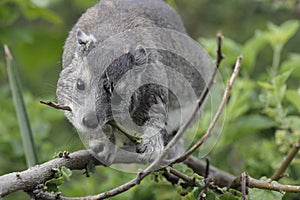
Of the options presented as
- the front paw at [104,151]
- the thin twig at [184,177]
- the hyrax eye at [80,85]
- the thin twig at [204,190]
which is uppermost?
the hyrax eye at [80,85]

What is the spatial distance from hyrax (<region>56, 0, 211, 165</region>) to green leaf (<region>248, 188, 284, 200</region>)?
0.48m

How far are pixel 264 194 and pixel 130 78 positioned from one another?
2.78ft

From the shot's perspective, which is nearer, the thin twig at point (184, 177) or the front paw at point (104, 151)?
the thin twig at point (184, 177)

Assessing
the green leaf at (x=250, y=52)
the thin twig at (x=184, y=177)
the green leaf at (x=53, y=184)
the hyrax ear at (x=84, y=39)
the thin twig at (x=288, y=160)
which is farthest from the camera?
the green leaf at (x=250, y=52)

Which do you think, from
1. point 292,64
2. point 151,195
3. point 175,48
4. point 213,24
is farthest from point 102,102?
point 213,24

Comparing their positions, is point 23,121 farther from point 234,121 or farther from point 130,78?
point 234,121

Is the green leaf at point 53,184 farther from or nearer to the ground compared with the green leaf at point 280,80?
nearer to the ground

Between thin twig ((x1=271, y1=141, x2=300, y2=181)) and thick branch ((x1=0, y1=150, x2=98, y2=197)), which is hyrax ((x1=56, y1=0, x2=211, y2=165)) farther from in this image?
thin twig ((x1=271, y1=141, x2=300, y2=181))

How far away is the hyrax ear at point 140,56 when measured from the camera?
8.70 feet

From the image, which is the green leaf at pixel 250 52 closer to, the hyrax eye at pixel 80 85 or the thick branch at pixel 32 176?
the hyrax eye at pixel 80 85

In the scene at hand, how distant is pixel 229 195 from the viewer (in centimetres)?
208

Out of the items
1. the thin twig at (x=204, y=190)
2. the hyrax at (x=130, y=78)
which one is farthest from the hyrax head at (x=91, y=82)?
the thin twig at (x=204, y=190)

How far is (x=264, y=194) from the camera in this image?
2002 millimetres

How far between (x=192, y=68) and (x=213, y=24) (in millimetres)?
2128
